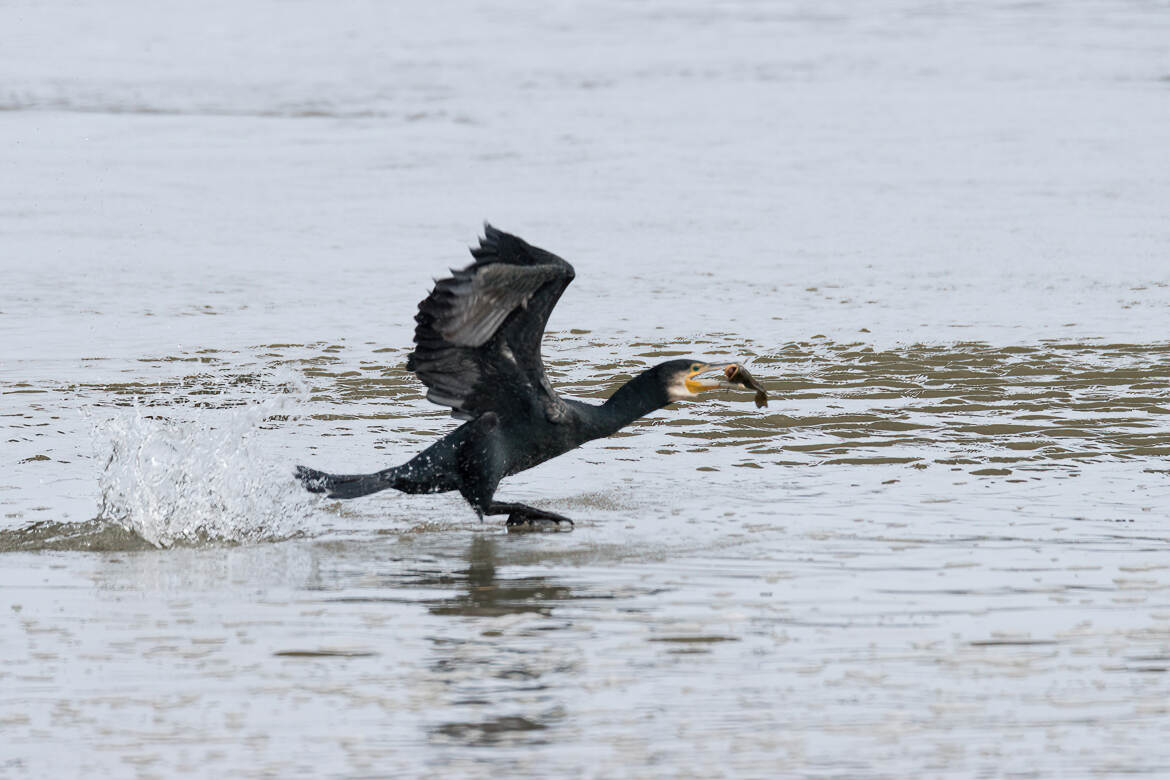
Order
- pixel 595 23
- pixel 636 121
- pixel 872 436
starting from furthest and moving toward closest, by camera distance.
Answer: pixel 595 23 < pixel 636 121 < pixel 872 436

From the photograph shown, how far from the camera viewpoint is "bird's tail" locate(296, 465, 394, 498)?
742 centimetres

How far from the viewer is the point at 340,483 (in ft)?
24.5

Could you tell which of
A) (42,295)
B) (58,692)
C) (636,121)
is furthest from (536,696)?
(636,121)

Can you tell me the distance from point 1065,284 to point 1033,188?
3062 mm

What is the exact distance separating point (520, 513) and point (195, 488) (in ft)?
4.10

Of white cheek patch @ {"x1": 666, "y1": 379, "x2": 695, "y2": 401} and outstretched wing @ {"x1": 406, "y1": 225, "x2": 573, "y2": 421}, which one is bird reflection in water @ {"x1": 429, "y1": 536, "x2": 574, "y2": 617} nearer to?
outstretched wing @ {"x1": 406, "y1": 225, "x2": 573, "y2": 421}

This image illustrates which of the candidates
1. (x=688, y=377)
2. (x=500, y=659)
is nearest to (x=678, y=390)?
(x=688, y=377)

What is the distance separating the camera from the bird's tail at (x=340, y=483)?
742 cm

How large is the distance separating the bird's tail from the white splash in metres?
0.16

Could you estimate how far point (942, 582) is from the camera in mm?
6410

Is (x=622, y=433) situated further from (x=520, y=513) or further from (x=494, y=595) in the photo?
(x=494, y=595)

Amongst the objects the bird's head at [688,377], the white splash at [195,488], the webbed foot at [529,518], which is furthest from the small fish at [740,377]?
the white splash at [195,488]

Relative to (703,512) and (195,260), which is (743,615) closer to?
(703,512)

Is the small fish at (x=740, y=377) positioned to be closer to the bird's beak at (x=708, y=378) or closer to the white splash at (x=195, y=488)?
the bird's beak at (x=708, y=378)
